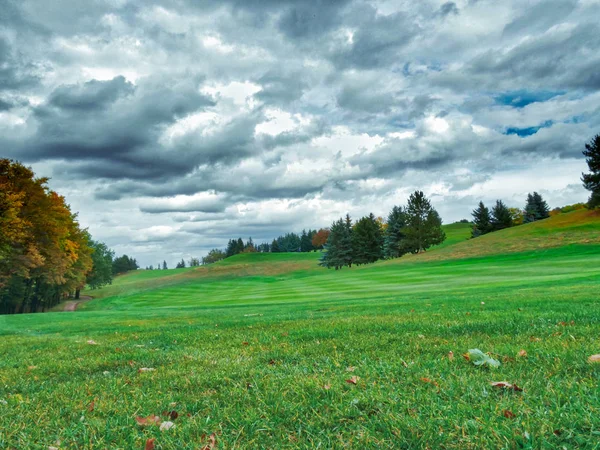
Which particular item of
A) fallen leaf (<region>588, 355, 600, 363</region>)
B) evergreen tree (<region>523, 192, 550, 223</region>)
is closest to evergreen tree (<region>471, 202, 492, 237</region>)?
evergreen tree (<region>523, 192, 550, 223</region>)

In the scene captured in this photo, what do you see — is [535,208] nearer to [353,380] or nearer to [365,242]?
[365,242]

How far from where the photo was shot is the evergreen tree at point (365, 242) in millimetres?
84781

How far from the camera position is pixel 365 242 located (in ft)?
280

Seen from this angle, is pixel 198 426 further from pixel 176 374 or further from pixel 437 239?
pixel 437 239

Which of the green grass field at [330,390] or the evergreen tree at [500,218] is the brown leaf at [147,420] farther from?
the evergreen tree at [500,218]

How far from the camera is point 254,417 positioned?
3.03 m

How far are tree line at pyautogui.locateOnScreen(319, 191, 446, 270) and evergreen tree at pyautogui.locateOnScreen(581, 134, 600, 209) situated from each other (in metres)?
24.2

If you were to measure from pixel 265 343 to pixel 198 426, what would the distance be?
11.5ft

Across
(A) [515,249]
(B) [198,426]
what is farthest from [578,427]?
(A) [515,249]

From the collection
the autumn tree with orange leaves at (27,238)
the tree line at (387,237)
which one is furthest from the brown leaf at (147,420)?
the tree line at (387,237)

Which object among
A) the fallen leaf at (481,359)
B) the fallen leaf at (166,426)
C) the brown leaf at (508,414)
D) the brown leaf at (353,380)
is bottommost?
the fallen leaf at (481,359)

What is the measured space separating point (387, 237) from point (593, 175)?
120ft

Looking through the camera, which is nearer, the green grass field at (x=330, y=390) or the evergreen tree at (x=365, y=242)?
the green grass field at (x=330, y=390)

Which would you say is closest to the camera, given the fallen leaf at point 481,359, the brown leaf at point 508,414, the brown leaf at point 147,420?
the brown leaf at point 508,414
